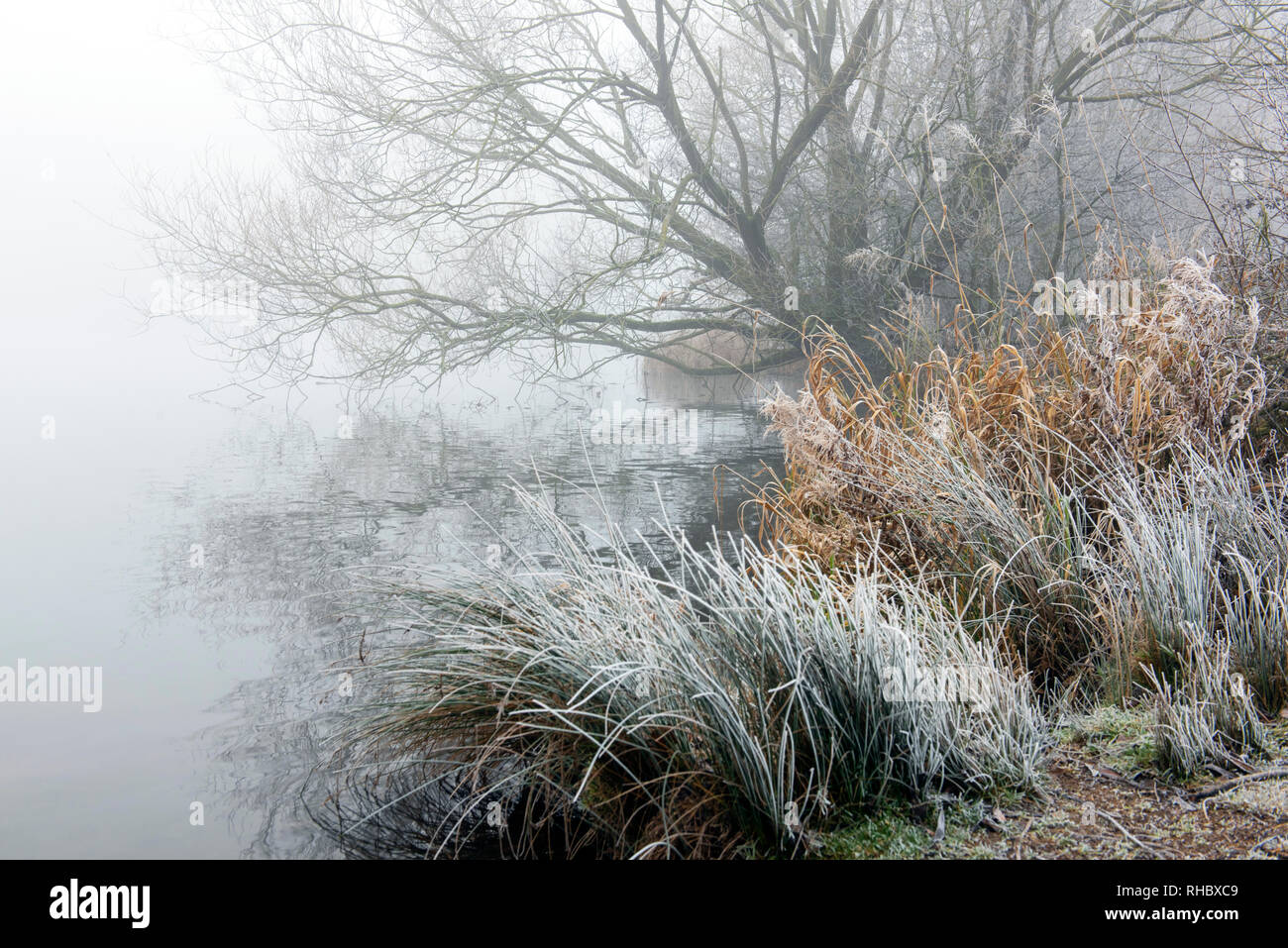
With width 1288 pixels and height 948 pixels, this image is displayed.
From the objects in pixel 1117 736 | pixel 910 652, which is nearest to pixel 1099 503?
pixel 1117 736

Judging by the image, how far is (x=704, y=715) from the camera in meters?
2.24

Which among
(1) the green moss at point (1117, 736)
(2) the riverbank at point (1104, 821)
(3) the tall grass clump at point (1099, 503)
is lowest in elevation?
(2) the riverbank at point (1104, 821)

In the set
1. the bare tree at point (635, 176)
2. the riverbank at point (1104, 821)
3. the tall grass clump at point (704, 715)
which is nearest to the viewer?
the riverbank at point (1104, 821)

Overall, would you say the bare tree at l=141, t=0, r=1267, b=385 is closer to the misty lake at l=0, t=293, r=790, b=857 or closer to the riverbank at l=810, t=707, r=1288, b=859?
the misty lake at l=0, t=293, r=790, b=857

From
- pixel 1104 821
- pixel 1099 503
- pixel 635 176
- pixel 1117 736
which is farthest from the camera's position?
pixel 635 176

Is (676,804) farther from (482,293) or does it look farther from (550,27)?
(550,27)

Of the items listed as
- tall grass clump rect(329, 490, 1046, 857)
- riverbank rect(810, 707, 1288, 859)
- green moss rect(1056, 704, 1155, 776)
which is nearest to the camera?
riverbank rect(810, 707, 1288, 859)

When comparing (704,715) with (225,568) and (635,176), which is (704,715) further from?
(635,176)

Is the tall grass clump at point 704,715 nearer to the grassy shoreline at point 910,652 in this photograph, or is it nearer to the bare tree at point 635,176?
the grassy shoreline at point 910,652

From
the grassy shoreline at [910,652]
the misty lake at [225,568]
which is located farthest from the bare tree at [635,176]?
the grassy shoreline at [910,652]

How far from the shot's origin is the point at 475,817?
9.15 feet

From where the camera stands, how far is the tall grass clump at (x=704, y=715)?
221 centimetres

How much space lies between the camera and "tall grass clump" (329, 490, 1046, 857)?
221 cm

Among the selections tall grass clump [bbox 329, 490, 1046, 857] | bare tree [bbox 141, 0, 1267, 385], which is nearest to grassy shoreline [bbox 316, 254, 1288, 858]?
tall grass clump [bbox 329, 490, 1046, 857]
